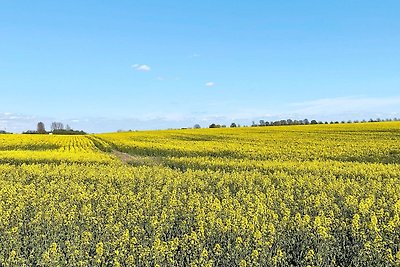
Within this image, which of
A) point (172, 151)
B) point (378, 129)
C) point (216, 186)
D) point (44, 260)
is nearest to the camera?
point (44, 260)

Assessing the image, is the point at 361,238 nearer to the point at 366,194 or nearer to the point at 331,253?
the point at 331,253

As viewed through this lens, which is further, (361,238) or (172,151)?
(172,151)

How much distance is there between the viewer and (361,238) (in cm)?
836

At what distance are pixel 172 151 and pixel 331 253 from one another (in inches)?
1193

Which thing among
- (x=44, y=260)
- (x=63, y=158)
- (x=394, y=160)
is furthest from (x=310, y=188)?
(x=63, y=158)

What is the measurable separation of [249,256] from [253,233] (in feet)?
2.88

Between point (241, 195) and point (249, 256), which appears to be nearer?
point (249, 256)

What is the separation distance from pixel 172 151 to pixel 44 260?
30.9m

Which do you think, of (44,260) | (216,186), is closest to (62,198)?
(216,186)

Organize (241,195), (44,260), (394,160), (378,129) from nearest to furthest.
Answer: (44,260), (241,195), (394,160), (378,129)

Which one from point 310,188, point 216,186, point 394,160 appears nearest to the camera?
point 310,188

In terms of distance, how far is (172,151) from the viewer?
3788cm

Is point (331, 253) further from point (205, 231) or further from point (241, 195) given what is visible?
point (241, 195)

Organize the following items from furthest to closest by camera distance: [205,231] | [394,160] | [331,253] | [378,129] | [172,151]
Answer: [378,129]
[172,151]
[394,160]
[205,231]
[331,253]
